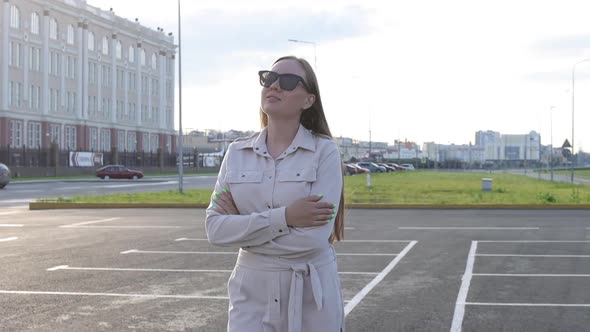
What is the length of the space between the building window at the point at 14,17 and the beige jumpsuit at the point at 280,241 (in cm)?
6283

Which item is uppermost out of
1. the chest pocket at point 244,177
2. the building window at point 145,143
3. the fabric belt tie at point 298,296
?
the building window at point 145,143

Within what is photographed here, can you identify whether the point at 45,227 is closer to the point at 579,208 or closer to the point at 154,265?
the point at 154,265

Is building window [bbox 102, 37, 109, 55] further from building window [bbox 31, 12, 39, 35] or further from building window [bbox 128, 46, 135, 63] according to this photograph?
building window [bbox 31, 12, 39, 35]

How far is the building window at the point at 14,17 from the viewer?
60812 mm

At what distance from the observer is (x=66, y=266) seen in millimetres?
10648

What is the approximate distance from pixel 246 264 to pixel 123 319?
4269 millimetres

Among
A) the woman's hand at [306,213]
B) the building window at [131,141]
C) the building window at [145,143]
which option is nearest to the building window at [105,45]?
Result: the building window at [131,141]

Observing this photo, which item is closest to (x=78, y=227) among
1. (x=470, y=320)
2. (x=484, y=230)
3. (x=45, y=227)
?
(x=45, y=227)

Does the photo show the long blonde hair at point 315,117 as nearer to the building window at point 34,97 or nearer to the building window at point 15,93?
the building window at point 15,93

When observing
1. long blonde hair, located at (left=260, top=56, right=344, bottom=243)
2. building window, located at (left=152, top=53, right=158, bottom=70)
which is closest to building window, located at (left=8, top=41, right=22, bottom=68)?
building window, located at (left=152, top=53, right=158, bottom=70)

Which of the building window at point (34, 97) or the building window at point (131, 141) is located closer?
the building window at point (34, 97)

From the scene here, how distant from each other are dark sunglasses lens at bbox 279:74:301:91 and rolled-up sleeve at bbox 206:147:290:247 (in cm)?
47

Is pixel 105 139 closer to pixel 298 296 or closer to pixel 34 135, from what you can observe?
pixel 34 135

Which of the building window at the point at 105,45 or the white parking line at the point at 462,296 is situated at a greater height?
the building window at the point at 105,45
